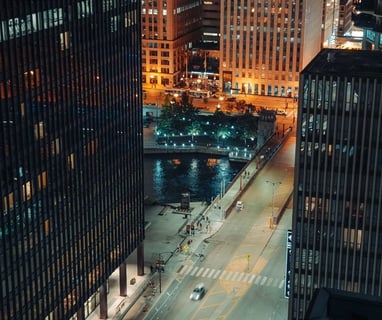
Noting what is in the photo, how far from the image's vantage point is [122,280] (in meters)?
138

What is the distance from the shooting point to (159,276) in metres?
Answer: 147

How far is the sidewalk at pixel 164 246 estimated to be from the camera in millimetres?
137375

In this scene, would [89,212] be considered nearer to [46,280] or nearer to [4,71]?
[46,280]

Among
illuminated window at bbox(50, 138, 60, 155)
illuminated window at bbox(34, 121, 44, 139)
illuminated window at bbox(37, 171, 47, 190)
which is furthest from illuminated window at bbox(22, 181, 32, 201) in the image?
illuminated window at bbox(50, 138, 60, 155)

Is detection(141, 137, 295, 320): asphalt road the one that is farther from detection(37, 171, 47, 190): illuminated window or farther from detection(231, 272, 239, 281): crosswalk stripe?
detection(37, 171, 47, 190): illuminated window

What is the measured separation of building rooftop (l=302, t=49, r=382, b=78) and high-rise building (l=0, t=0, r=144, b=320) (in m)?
33.5

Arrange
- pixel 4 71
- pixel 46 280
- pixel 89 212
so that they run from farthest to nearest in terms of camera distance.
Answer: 1. pixel 89 212
2. pixel 46 280
3. pixel 4 71

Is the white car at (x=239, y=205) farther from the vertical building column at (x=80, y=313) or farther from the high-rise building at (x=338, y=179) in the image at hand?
the high-rise building at (x=338, y=179)

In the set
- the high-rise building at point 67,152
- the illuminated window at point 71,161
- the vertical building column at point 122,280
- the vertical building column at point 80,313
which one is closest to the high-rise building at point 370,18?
the high-rise building at point 67,152

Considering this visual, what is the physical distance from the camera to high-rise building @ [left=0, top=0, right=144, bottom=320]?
3868 inches

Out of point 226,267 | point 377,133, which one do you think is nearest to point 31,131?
point 377,133

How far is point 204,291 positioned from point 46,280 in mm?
39919

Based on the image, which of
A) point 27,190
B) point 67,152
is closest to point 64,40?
point 67,152

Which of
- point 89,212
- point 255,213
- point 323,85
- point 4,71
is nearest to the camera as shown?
point 4,71
